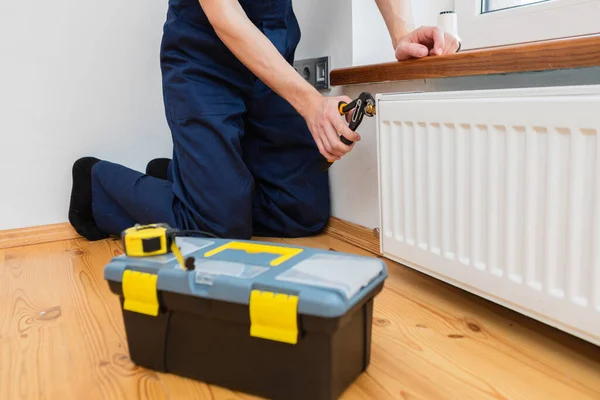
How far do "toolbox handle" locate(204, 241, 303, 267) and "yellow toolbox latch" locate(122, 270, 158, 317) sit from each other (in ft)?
0.26

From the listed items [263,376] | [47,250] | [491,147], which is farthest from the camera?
[47,250]

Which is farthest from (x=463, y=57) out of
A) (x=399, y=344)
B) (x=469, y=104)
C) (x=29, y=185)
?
(x=29, y=185)

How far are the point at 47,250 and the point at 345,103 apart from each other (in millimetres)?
897

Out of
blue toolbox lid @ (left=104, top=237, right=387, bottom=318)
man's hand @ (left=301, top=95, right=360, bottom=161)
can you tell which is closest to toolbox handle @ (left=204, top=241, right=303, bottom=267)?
blue toolbox lid @ (left=104, top=237, right=387, bottom=318)

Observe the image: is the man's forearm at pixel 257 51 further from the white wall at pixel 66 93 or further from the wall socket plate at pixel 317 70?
the white wall at pixel 66 93

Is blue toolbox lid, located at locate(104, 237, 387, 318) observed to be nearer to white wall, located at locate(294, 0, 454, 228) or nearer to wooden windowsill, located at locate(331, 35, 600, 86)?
wooden windowsill, located at locate(331, 35, 600, 86)

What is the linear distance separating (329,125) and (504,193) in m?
0.31

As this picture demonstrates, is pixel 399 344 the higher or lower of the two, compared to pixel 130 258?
lower

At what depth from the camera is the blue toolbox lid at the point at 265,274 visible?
595mm

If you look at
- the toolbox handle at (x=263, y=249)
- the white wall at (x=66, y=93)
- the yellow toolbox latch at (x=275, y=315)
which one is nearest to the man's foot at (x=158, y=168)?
the white wall at (x=66, y=93)

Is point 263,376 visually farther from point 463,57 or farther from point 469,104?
point 463,57

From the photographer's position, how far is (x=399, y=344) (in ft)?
2.67

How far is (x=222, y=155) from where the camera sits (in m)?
1.23

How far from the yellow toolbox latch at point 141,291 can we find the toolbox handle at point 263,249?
0.08 meters
